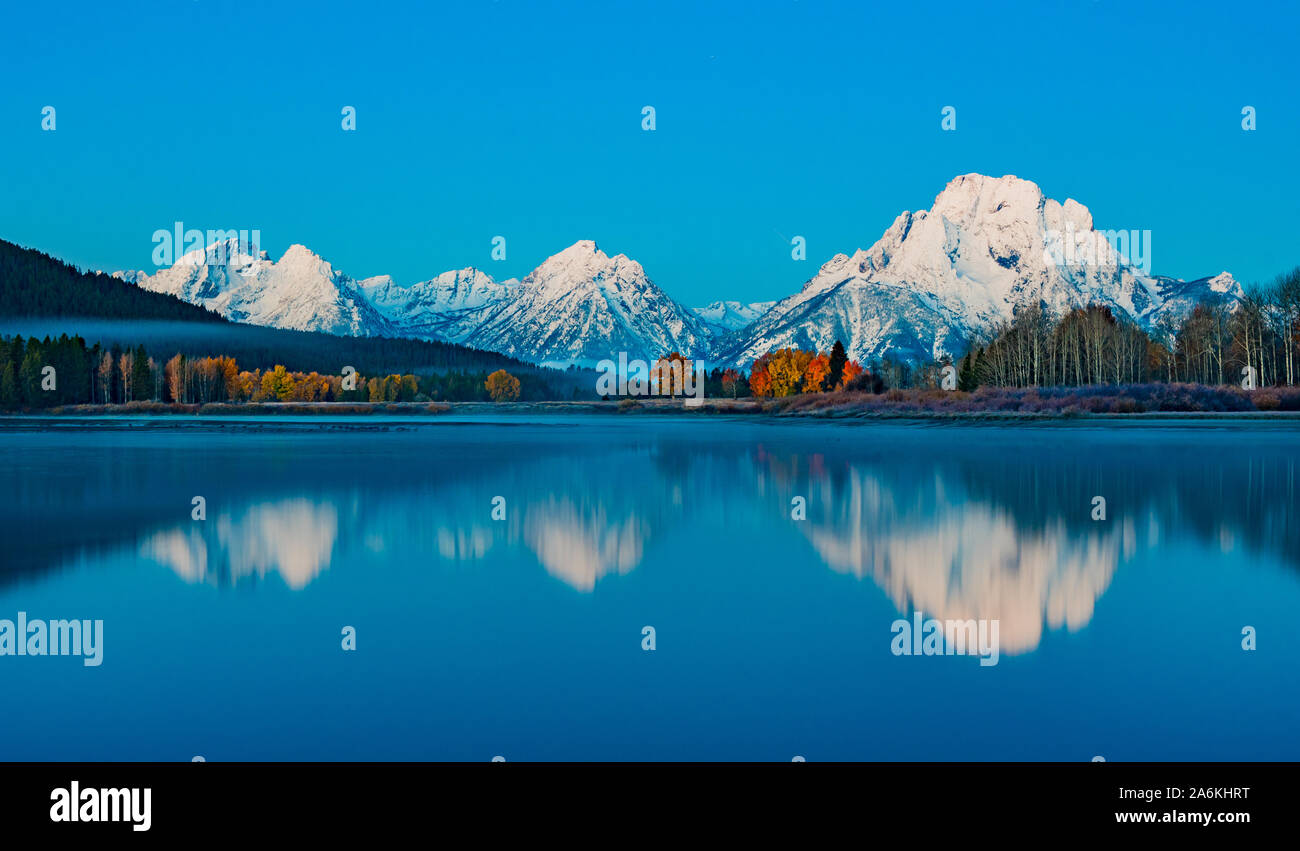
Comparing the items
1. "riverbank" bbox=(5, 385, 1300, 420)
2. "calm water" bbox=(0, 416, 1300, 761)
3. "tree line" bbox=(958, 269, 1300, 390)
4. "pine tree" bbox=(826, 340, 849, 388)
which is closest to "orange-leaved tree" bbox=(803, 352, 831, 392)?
"pine tree" bbox=(826, 340, 849, 388)

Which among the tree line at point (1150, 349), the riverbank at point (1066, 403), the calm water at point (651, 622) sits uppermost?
the tree line at point (1150, 349)

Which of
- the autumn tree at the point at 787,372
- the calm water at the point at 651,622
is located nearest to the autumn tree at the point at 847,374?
the autumn tree at the point at 787,372

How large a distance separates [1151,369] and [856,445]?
341ft

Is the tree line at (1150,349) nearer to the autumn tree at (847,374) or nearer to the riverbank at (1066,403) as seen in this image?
the riverbank at (1066,403)

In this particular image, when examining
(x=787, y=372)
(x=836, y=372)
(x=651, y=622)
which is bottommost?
(x=651, y=622)

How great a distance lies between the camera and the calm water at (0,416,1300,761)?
8.07m

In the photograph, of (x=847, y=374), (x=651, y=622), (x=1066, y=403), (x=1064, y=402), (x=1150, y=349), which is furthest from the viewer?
(x=847, y=374)

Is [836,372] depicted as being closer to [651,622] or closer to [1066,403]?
[1066,403]

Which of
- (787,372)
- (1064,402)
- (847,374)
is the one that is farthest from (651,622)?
(787,372)

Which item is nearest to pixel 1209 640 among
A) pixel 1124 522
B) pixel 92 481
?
pixel 1124 522

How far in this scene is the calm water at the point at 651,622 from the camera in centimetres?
807

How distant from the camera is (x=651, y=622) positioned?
11.7 metres
